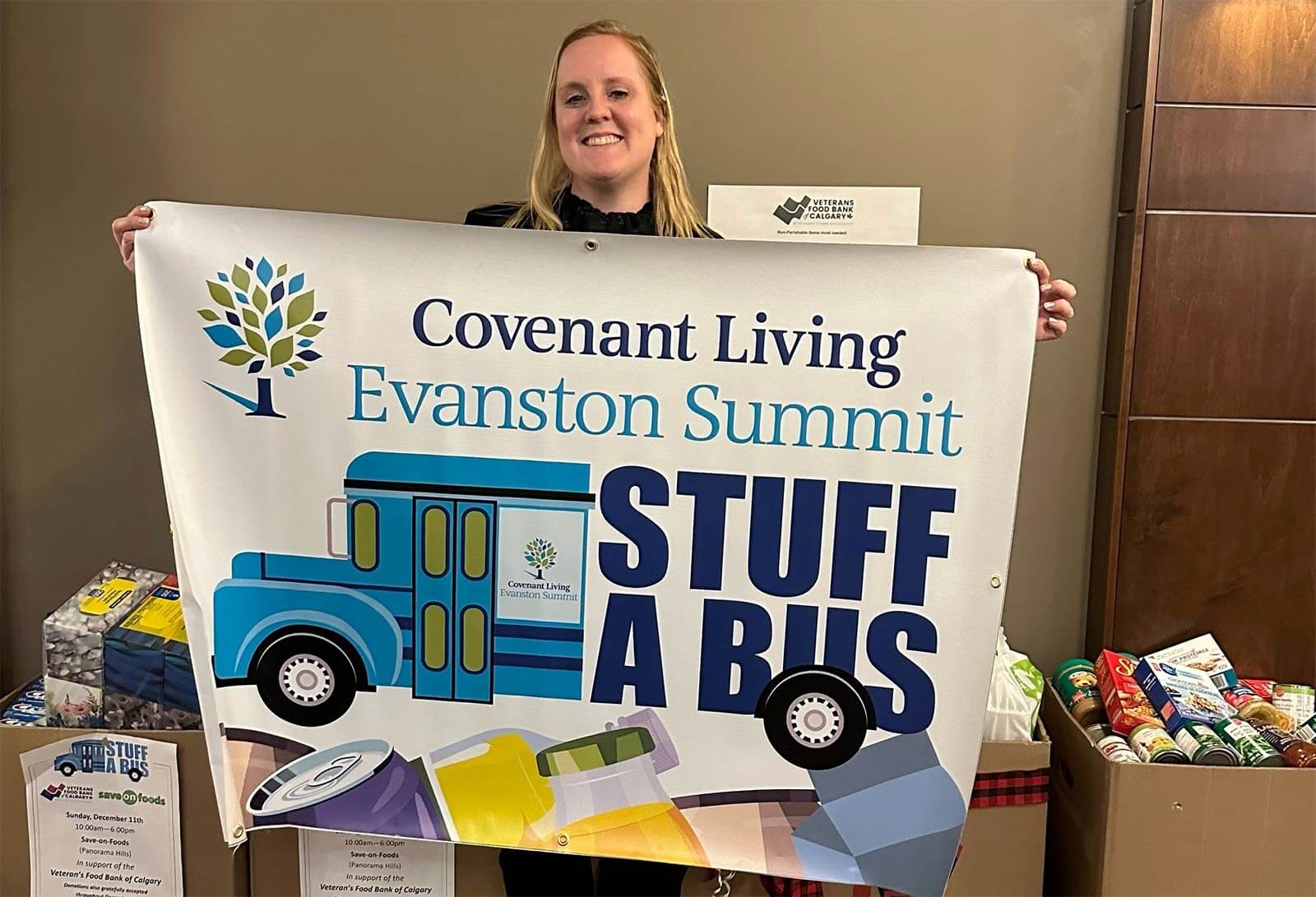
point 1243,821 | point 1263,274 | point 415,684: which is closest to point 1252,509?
point 1263,274

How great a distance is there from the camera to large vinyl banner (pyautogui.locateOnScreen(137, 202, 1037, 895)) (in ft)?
4.79

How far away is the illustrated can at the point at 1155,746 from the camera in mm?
1714

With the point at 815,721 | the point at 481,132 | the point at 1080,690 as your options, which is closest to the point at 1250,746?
the point at 1080,690

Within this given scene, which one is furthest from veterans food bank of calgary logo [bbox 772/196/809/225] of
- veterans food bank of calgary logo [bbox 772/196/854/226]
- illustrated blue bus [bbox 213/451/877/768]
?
illustrated blue bus [bbox 213/451/877/768]

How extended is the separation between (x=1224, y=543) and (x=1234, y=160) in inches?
30.1

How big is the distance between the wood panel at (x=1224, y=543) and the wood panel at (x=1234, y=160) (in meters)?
0.44

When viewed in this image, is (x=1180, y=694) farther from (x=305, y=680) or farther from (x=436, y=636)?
(x=305, y=680)

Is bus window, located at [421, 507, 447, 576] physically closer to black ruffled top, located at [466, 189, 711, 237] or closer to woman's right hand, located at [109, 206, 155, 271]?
black ruffled top, located at [466, 189, 711, 237]

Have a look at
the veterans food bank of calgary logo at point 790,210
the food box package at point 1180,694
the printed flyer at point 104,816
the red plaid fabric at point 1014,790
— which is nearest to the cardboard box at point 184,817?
the printed flyer at point 104,816

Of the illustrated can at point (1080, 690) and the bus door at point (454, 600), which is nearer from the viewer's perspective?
the bus door at point (454, 600)

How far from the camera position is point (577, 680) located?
153 centimetres

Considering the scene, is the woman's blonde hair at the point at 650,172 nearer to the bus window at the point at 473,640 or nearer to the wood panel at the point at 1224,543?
the bus window at the point at 473,640

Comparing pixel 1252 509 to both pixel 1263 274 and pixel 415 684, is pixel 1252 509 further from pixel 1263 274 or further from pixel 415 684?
pixel 415 684

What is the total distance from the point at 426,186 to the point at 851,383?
1.13 m
